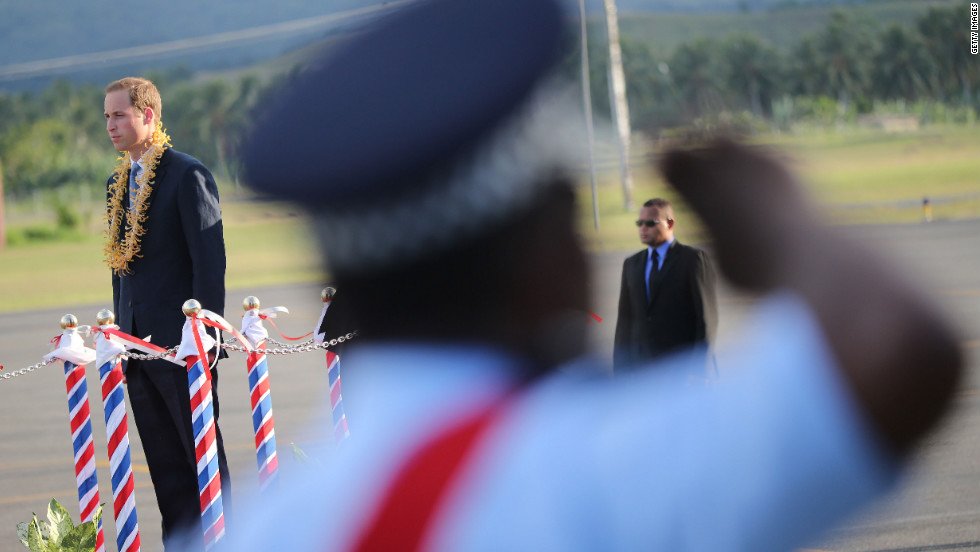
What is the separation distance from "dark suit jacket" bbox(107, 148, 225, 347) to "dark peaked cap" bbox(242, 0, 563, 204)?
2799 millimetres

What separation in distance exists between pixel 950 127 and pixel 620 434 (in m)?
28.0

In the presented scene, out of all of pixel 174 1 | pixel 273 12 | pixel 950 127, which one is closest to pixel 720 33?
pixel 273 12

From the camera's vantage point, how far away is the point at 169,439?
3684 mm

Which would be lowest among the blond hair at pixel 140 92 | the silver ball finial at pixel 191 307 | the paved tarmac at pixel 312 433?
the paved tarmac at pixel 312 433

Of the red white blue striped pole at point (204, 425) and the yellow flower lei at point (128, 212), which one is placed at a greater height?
the yellow flower lei at point (128, 212)

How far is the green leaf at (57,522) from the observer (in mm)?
2926

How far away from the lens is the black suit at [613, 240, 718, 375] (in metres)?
0.87

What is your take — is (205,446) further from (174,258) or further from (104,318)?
(174,258)

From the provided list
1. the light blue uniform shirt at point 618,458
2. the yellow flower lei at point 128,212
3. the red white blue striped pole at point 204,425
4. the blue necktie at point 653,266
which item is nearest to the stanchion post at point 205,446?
the red white blue striped pole at point 204,425

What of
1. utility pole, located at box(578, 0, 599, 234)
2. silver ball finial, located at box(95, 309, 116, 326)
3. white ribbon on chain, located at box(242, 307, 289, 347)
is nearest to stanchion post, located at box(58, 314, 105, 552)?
silver ball finial, located at box(95, 309, 116, 326)

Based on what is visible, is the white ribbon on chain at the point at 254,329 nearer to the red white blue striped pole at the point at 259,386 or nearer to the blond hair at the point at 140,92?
the red white blue striped pole at the point at 259,386

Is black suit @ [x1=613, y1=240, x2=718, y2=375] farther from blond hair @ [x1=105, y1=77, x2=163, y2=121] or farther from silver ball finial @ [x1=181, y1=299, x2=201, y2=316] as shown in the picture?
blond hair @ [x1=105, y1=77, x2=163, y2=121]

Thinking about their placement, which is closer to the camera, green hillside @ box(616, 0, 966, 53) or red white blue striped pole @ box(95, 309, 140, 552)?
red white blue striped pole @ box(95, 309, 140, 552)

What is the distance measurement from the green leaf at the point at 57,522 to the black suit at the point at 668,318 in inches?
92.1
